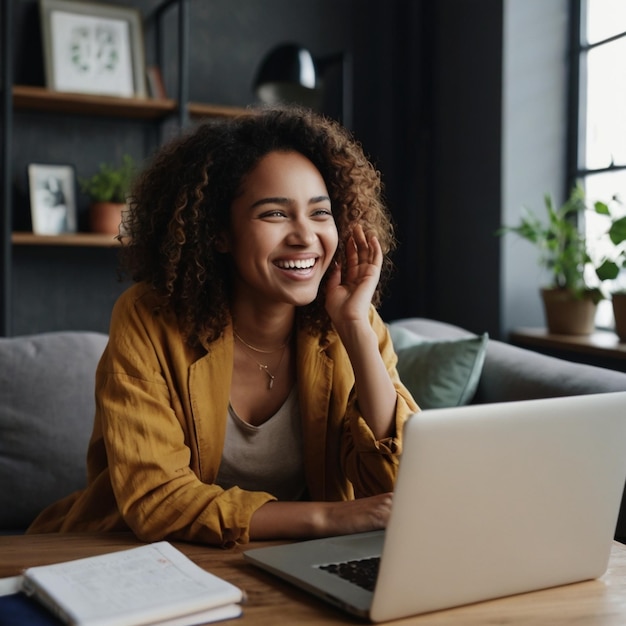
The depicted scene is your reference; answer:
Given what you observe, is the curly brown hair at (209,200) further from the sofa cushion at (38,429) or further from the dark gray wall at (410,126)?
the dark gray wall at (410,126)

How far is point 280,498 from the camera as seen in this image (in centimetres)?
155

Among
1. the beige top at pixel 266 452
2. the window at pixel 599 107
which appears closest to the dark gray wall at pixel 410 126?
the window at pixel 599 107

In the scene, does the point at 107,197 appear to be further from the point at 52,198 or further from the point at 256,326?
the point at 256,326

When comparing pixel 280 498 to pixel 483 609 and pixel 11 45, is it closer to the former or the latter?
pixel 483 609

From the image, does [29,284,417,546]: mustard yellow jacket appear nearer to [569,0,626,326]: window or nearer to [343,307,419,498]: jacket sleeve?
[343,307,419,498]: jacket sleeve

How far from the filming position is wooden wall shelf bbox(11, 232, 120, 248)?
3160 mm

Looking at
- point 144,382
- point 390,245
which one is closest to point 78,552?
point 144,382

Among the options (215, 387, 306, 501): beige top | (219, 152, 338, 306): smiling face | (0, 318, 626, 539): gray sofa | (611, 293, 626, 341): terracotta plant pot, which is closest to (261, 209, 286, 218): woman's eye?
(219, 152, 338, 306): smiling face

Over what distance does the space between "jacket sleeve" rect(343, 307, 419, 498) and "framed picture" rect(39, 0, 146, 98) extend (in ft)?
7.52

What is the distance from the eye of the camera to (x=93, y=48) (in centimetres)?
338

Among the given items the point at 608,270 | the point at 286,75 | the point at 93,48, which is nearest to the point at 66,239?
the point at 93,48

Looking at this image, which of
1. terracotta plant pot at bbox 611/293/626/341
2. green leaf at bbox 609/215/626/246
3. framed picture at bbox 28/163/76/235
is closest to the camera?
green leaf at bbox 609/215/626/246

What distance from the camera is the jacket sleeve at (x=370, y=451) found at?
4.57ft

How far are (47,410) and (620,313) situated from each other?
1680mm
